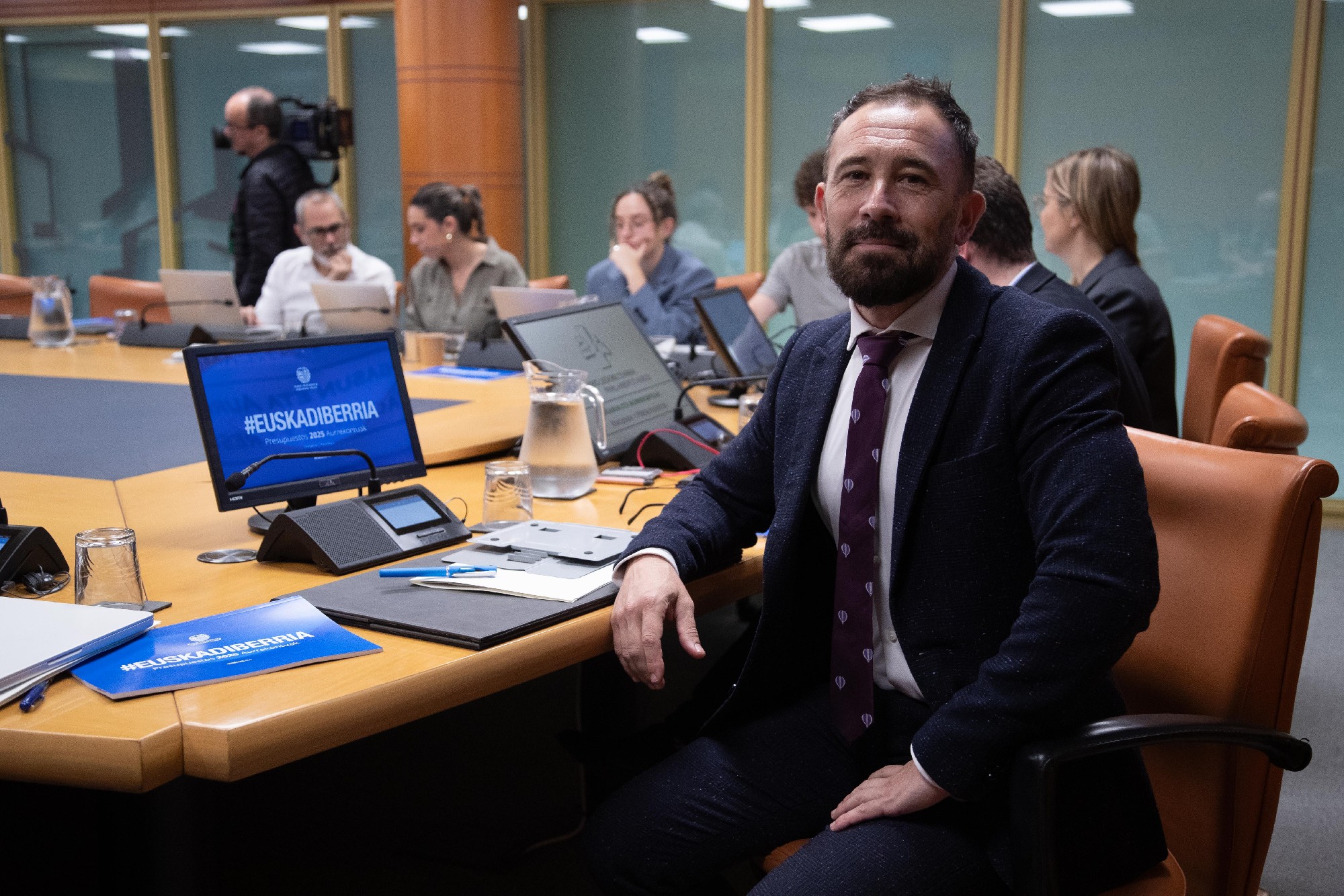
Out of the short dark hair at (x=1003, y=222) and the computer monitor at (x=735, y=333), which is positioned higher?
the short dark hair at (x=1003, y=222)

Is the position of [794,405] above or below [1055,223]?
below

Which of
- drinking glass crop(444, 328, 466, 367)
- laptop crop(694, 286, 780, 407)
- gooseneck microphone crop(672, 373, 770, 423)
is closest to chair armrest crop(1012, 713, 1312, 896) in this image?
gooseneck microphone crop(672, 373, 770, 423)

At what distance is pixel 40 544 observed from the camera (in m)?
1.57

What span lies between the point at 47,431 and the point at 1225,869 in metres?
2.41

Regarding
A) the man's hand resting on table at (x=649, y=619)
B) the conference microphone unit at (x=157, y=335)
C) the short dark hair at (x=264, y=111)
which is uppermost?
the short dark hair at (x=264, y=111)

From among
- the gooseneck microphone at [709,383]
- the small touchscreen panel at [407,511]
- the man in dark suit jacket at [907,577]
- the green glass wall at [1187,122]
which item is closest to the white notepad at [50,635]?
the small touchscreen panel at [407,511]

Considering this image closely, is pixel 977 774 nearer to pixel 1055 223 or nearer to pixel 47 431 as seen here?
pixel 47 431

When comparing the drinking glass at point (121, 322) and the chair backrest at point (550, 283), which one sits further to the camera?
the chair backrest at point (550, 283)

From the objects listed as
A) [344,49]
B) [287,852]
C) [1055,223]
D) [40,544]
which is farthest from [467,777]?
[344,49]

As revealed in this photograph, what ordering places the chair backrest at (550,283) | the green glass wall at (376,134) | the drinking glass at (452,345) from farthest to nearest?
the green glass wall at (376,134), the chair backrest at (550,283), the drinking glass at (452,345)

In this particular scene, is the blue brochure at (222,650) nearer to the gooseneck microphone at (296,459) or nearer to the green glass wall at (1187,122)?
the gooseneck microphone at (296,459)

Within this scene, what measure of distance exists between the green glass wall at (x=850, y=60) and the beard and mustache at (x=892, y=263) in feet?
14.8

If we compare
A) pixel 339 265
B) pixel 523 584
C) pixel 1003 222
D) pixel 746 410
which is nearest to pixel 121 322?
pixel 339 265

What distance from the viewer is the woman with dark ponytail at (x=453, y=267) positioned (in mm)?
4605
